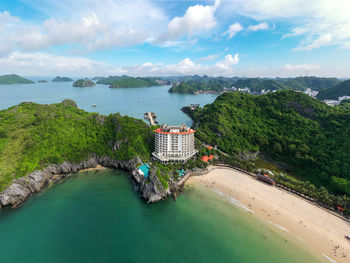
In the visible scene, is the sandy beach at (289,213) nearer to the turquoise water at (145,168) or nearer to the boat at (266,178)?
the boat at (266,178)

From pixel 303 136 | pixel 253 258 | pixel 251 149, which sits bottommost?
pixel 253 258

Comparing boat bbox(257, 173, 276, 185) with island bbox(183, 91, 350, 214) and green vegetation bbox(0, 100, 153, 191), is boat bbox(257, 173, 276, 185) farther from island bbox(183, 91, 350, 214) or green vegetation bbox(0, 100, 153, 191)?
green vegetation bbox(0, 100, 153, 191)

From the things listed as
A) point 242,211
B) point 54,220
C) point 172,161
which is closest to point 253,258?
point 242,211

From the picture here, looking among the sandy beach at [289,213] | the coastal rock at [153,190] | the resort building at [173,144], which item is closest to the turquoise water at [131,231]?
the coastal rock at [153,190]

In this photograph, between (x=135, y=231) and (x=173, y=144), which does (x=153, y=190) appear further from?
(x=173, y=144)

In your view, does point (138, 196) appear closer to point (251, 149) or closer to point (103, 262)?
point (103, 262)

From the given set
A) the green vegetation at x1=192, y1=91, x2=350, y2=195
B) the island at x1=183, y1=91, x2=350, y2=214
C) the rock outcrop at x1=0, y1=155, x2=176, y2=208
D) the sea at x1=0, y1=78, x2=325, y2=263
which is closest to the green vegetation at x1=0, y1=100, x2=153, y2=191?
the rock outcrop at x1=0, y1=155, x2=176, y2=208

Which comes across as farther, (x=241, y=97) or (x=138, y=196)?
(x=241, y=97)
